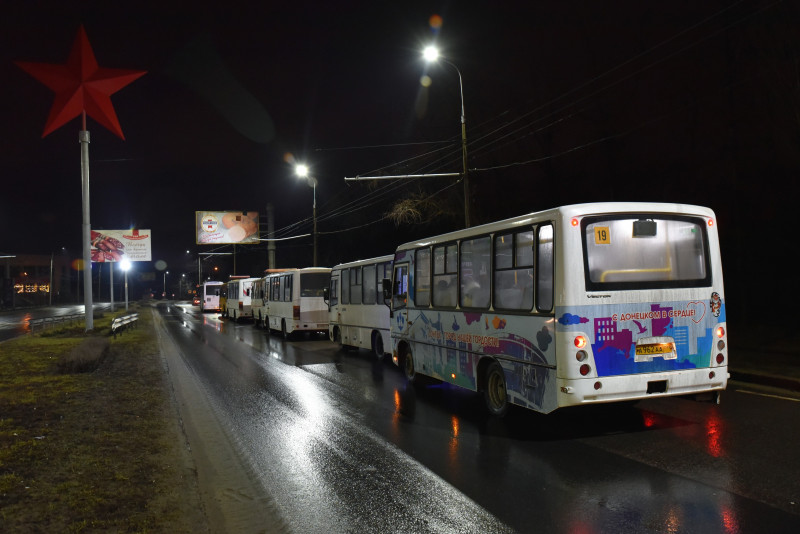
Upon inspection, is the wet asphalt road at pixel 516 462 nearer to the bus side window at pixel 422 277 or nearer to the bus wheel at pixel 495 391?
the bus wheel at pixel 495 391

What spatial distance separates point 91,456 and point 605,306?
20.4ft

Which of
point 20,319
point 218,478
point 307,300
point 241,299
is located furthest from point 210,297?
point 218,478

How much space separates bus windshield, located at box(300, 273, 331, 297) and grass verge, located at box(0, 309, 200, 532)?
34.9ft

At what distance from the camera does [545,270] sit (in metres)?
7.44

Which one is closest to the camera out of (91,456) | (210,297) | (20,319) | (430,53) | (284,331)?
(91,456)

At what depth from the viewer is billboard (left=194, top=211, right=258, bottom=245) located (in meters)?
54.0

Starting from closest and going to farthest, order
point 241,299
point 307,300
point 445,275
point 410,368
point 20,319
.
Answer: point 445,275 < point 410,368 < point 307,300 < point 241,299 < point 20,319

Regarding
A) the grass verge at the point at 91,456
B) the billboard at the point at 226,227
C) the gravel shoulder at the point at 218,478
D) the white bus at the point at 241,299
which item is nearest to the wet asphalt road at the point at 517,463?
the gravel shoulder at the point at 218,478

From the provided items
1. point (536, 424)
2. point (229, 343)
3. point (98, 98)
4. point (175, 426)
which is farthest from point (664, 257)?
point (229, 343)

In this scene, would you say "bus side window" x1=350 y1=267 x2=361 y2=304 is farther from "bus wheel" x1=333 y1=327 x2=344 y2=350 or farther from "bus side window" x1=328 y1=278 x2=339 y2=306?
"bus wheel" x1=333 y1=327 x2=344 y2=350

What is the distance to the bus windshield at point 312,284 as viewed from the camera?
2392cm

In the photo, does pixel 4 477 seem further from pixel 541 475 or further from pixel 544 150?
pixel 544 150

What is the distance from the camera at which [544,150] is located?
27891mm

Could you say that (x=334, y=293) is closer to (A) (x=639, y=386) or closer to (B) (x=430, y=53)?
(B) (x=430, y=53)
